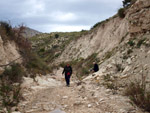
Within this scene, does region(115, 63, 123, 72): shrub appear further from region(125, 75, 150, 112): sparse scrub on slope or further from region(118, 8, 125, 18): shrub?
region(118, 8, 125, 18): shrub

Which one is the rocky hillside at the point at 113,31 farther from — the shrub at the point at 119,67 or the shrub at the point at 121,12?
the shrub at the point at 119,67

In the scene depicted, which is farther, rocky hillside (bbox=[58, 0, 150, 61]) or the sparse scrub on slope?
rocky hillside (bbox=[58, 0, 150, 61])

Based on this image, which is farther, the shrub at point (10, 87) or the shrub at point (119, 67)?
the shrub at point (119, 67)

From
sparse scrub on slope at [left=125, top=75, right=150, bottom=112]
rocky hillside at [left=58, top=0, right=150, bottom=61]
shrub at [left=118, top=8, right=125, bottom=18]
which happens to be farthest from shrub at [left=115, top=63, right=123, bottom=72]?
shrub at [left=118, top=8, right=125, bottom=18]

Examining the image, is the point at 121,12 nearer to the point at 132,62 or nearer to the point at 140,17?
the point at 140,17

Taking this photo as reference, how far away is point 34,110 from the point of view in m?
4.44

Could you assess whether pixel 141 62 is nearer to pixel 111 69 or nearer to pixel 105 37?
pixel 111 69

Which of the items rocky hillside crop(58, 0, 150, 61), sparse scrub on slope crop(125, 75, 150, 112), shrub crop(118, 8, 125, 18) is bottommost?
sparse scrub on slope crop(125, 75, 150, 112)

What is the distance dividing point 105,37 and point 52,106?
742 inches

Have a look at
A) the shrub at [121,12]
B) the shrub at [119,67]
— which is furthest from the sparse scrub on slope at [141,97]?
the shrub at [121,12]

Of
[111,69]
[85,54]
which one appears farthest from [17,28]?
[85,54]

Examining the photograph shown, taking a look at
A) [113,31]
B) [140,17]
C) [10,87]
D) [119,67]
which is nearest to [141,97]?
[10,87]

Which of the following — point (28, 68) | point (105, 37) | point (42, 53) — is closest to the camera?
point (28, 68)

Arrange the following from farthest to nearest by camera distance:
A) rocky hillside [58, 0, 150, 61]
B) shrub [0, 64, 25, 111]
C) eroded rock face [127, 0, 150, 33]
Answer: rocky hillside [58, 0, 150, 61]
eroded rock face [127, 0, 150, 33]
shrub [0, 64, 25, 111]
